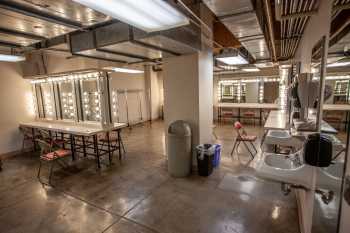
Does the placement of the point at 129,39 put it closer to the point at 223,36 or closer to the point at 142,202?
the point at 142,202

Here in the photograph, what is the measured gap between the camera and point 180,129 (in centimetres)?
345

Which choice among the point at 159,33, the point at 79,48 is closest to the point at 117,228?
the point at 159,33

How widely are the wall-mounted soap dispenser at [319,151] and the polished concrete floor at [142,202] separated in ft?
4.10

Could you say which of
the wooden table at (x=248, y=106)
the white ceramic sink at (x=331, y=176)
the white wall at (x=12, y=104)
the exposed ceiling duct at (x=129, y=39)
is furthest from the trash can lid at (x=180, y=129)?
the wooden table at (x=248, y=106)

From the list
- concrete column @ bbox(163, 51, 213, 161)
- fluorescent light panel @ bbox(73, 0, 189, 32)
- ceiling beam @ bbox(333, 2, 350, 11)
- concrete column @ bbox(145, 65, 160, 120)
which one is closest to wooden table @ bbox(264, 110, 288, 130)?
concrete column @ bbox(163, 51, 213, 161)

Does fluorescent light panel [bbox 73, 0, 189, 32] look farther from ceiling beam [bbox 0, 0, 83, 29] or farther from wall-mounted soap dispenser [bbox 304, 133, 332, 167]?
wall-mounted soap dispenser [bbox 304, 133, 332, 167]

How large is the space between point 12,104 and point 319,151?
21.1 ft

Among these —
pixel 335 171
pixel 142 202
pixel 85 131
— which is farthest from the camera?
pixel 85 131

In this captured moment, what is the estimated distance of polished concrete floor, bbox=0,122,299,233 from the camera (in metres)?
2.31

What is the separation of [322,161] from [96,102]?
175 inches

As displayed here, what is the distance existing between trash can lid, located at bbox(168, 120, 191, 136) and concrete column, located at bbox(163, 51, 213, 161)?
229mm

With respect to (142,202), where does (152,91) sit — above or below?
above

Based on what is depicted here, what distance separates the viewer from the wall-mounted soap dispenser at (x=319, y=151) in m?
1.33

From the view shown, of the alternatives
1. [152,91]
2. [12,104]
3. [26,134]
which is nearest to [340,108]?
[26,134]
